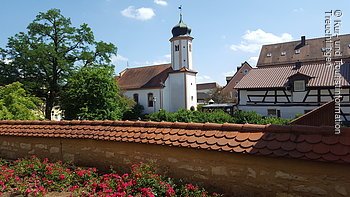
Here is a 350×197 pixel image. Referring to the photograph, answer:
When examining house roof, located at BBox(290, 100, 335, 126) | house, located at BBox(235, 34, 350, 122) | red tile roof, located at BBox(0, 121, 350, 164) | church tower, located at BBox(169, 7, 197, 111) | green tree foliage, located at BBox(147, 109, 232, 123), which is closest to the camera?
red tile roof, located at BBox(0, 121, 350, 164)

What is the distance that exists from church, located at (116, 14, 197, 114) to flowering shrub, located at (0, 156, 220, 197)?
3515 centimetres

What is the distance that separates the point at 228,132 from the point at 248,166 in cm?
67

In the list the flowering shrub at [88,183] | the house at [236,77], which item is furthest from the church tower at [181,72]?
the flowering shrub at [88,183]

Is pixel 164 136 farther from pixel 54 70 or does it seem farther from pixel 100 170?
pixel 54 70

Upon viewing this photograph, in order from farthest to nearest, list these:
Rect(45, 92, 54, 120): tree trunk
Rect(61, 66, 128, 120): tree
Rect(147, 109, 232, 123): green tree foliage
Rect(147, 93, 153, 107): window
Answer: Rect(147, 93, 153, 107): window, Rect(45, 92, 54, 120): tree trunk, Rect(147, 109, 232, 123): green tree foliage, Rect(61, 66, 128, 120): tree

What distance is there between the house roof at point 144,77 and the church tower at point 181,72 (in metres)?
1.64

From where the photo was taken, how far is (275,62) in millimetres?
48031

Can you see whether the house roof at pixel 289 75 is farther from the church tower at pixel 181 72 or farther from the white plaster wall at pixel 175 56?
the white plaster wall at pixel 175 56

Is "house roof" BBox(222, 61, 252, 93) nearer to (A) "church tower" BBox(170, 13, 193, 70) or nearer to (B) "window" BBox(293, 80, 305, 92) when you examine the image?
(A) "church tower" BBox(170, 13, 193, 70)

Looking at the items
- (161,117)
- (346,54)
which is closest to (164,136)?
(161,117)

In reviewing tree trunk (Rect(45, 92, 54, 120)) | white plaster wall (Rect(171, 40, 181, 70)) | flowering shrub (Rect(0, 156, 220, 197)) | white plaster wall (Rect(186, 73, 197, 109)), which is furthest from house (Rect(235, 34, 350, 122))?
flowering shrub (Rect(0, 156, 220, 197))

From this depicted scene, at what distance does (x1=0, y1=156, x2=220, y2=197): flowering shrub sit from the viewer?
442cm

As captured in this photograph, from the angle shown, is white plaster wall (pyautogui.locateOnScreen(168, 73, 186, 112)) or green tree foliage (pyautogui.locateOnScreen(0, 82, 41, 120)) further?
white plaster wall (pyautogui.locateOnScreen(168, 73, 186, 112))

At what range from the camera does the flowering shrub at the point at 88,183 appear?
442 cm
